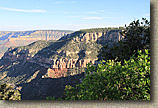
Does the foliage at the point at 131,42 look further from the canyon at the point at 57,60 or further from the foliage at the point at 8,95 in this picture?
the canyon at the point at 57,60

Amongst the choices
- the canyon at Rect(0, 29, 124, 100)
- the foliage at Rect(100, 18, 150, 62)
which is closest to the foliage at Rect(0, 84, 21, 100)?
the foliage at Rect(100, 18, 150, 62)

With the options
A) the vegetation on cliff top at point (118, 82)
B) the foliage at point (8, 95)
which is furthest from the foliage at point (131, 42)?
the foliage at point (8, 95)

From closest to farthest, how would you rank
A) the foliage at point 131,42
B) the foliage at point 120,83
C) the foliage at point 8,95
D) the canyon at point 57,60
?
the foliage at point 120,83 → the foliage at point 8,95 → the foliage at point 131,42 → the canyon at point 57,60

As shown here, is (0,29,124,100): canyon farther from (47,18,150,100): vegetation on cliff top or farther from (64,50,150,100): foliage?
(64,50,150,100): foliage

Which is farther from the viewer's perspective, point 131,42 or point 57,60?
point 57,60

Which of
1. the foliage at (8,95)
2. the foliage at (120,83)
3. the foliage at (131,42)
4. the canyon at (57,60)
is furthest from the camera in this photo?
the canyon at (57,60)

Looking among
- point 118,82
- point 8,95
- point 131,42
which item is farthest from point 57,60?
point 118,82

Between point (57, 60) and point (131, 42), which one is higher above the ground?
point (131, 42)

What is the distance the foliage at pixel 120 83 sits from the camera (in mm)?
6387

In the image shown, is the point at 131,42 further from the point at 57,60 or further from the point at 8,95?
the point at 57,60

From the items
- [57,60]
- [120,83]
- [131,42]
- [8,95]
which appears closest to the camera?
[120,83]

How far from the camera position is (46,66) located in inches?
3760

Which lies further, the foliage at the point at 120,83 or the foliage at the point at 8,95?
the foliage at the point at 8,95

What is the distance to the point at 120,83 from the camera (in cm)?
681
